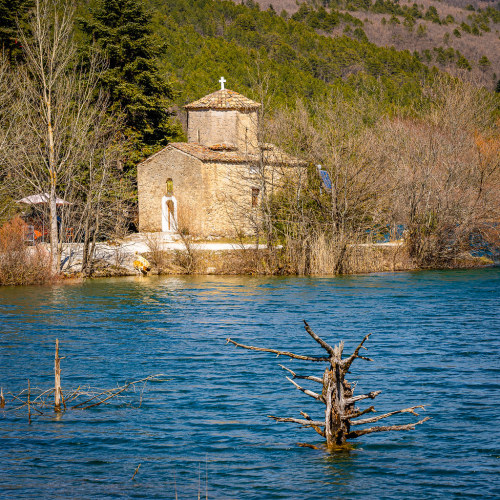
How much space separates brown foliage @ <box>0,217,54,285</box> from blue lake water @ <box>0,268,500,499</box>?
3.95 meters

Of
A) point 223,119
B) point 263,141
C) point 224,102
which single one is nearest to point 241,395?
point 263,141

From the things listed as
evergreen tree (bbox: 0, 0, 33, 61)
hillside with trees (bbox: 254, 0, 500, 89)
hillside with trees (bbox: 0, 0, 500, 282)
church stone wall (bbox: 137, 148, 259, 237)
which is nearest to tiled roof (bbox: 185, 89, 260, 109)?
hillside with trees (bbox: 0, 0, 500, 282)

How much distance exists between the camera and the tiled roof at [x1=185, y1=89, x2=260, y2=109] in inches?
1683

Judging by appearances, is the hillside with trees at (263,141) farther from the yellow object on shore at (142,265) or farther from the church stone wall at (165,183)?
the yellow object on shore at (142,265)

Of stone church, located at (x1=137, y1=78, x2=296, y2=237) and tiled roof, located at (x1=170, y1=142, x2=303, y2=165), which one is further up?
tiled roof, located at (x1=170, y1=142, x2=303, y2=165)

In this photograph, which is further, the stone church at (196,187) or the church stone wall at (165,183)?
the church stone wall at (165,183)

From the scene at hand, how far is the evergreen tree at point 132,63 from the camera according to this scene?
4203 cm

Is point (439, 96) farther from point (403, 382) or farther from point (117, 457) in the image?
point (117, 457)

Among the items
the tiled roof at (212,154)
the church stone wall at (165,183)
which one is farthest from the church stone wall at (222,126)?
the church stone wall at (165,183)

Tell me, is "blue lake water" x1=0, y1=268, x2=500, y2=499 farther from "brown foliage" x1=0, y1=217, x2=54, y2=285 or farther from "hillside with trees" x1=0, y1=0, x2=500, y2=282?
"hillside with trees" x1=0, y1=0, x2=500, y2=282

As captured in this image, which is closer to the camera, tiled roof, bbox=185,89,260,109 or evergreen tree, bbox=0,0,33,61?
tiled roof, bbox=185,89,260,109

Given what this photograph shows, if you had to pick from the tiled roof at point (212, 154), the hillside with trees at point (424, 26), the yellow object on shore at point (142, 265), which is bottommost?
the yellow object on shore at point (142, 265)

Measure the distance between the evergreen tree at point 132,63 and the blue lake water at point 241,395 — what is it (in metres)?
19.6

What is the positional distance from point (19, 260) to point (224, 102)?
18.1 m
